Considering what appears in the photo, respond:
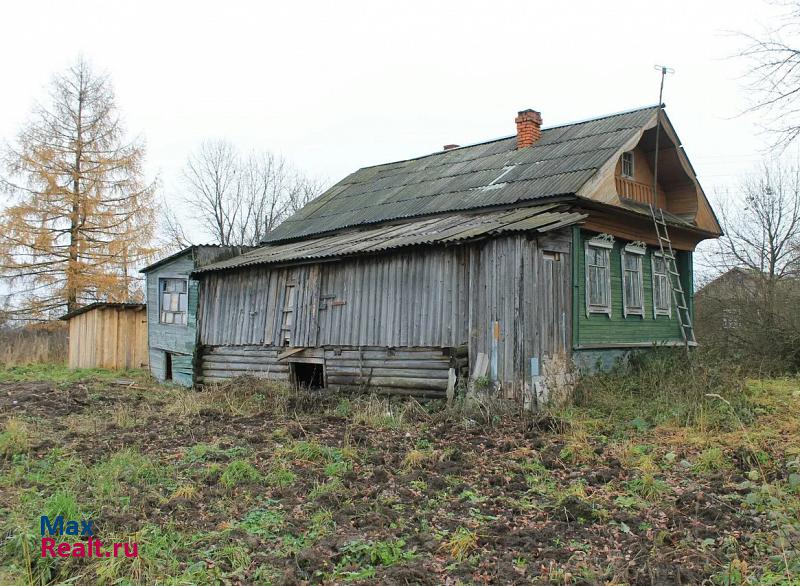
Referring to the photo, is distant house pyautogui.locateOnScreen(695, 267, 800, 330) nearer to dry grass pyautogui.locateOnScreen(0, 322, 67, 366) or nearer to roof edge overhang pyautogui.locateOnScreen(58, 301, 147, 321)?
roof edge overhang pyautogui.locateOnScreen(58, 301, 147, 321)

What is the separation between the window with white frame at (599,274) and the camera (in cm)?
1241

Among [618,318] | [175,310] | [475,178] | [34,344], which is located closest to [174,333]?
[175,310]

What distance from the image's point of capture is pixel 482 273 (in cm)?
1086

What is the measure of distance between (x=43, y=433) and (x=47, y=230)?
1593cm

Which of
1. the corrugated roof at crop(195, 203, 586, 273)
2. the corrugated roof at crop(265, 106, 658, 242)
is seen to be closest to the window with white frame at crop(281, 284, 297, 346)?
the corrugated roof at crop(195, 203, 586, 273)

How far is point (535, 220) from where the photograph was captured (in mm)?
10750

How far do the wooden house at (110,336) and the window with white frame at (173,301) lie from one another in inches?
102

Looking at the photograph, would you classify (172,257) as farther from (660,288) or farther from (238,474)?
(660,288)

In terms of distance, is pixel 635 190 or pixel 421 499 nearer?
pixel 421 499

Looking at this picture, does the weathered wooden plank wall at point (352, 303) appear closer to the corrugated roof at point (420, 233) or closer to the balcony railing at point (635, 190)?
the corrugated roof at point (420, 233)

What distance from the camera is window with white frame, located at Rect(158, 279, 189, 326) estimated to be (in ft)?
56.9

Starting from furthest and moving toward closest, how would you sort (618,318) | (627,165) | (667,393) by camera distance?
1. (627,165)
2. (618,318)
3. (667,393)

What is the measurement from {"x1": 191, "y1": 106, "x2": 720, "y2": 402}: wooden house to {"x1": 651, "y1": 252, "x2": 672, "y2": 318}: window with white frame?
6cm

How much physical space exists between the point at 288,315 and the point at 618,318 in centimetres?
736
